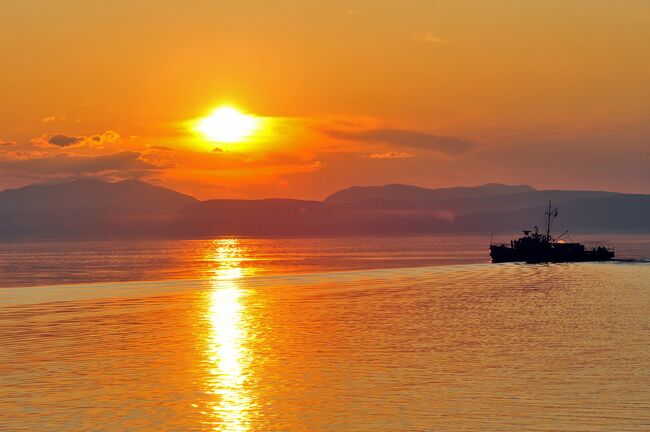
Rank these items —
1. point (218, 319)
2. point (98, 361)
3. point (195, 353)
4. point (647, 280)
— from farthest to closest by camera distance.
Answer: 1. point (647, 280)
2. point (218, 319)
3. point (195, 353)
4. point (98, 361)

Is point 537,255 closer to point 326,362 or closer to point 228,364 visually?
point 326,362

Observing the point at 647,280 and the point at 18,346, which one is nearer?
the point at 18,346

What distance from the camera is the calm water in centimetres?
2906

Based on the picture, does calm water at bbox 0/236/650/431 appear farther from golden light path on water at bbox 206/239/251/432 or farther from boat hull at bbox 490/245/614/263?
boat hull at bbox 490/245/614/263

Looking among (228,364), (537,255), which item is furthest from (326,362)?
(537,255)

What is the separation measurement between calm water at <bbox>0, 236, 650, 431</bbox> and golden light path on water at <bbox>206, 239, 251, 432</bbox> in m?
0.13

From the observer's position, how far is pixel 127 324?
187 ft

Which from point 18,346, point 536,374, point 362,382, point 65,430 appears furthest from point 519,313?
point 65,430

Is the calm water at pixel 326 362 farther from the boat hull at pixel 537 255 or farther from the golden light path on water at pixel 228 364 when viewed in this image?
the boat hull at pixel 537 255

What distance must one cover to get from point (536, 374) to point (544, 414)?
319 inches

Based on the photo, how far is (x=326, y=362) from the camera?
40.6m

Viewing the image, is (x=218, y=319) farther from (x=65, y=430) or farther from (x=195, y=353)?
(x=65, y=430)

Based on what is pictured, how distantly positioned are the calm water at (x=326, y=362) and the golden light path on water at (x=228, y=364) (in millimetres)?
125

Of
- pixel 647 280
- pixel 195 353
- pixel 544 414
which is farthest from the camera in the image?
pixel 647 280
